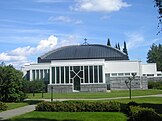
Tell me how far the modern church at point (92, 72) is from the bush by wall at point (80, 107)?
42.1 m

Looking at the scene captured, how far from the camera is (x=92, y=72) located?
79.0 metres

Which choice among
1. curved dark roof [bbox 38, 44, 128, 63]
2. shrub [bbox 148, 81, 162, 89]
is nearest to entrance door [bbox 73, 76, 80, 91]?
curved dark roof [bbox 38, 44, 128, 63]

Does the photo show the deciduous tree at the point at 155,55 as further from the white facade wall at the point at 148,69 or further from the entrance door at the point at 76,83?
the entrance door at the point at 76,83

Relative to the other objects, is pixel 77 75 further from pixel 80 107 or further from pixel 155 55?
pixel 155 55

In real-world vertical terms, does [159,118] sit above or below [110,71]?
below

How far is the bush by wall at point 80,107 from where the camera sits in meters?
26.1

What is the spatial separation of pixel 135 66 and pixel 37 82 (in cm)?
3077

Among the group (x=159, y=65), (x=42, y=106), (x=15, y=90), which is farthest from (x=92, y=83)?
(x=159, y=65)

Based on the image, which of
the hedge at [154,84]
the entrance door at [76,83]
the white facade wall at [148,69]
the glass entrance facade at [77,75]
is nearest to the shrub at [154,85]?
the hedge at [154,84]

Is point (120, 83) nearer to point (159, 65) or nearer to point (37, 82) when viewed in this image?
point (37, 82)

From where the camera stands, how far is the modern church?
77500mm

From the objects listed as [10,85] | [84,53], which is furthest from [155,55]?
[10,85]

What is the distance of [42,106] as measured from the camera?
88.3 feet

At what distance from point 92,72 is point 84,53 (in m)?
17.9
